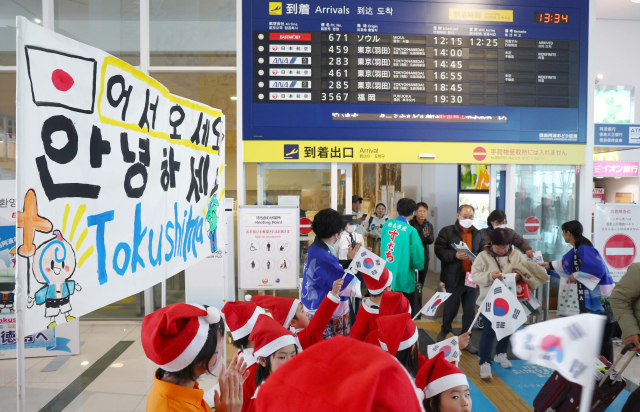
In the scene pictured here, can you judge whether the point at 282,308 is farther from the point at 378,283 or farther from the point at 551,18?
the point at 551,18

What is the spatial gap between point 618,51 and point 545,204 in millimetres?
6553

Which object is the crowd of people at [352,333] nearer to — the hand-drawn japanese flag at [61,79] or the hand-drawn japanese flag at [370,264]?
the hand-drawn japanese flag at [370,264]

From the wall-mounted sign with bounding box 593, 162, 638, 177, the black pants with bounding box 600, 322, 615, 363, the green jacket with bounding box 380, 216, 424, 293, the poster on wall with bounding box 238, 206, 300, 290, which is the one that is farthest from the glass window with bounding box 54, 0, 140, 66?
the wall-mounted sign with bounding box 593, 162, 638, 177

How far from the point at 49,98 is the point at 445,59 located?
4.57 m

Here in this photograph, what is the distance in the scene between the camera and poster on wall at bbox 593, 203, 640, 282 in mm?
4906

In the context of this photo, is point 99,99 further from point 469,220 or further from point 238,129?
point 469,220

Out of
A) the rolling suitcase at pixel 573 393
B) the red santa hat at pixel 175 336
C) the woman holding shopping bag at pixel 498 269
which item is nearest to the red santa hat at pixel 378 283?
the rolling suitcase at pixel 573 393

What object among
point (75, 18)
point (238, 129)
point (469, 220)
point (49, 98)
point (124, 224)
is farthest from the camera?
point (75, 18)

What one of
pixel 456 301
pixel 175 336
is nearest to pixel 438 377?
pixel 175 336

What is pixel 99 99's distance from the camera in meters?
1.68

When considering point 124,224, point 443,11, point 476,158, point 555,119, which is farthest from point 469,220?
point 124,224

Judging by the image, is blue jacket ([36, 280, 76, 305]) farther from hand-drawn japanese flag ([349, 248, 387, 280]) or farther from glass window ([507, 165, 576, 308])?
glass window ([507, 165, 576, 308])

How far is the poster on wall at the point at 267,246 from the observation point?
4902 mm

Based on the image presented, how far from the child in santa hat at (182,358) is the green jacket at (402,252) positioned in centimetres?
338
